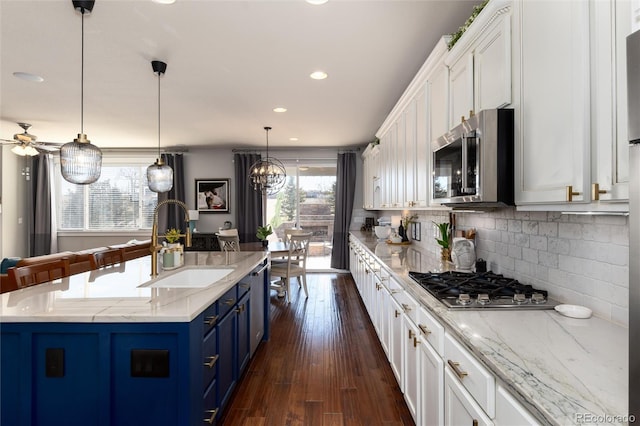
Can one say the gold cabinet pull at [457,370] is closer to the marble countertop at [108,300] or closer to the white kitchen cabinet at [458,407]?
the white kitchen cabinet at [458,407]

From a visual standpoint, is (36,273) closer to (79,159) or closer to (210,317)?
(79,159)

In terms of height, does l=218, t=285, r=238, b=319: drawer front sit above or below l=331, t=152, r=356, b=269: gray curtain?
below

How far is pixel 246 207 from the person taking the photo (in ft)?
22.2

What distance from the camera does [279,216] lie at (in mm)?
6992

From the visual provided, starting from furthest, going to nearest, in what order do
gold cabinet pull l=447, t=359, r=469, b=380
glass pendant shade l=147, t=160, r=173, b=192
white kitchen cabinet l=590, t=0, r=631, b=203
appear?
1. glass pendant shade l=147, t=160, r=173, b=192
2. gold cabinet pull l=447, t=359, r=469, b=380
3. white kitchen cabinet l=590, t=0, r=631, b=203

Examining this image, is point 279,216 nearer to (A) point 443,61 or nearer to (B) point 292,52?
(B) point 292,52

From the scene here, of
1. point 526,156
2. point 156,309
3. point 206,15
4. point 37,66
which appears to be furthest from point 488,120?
point 37,66

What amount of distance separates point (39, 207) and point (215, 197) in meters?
3.47

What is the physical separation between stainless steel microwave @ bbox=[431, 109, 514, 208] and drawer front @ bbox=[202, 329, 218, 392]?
5.03 feet

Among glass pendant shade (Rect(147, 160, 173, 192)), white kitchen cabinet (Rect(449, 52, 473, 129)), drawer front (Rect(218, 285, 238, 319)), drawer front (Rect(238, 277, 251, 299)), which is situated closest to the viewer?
white kitchen cabinet (Rect(449, 52, 473, 129))

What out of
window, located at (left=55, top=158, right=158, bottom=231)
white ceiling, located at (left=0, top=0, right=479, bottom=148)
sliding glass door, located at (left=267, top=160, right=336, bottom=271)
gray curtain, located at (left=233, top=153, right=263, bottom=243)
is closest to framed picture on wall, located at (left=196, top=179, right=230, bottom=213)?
gray curtain, located at (left=233, top=153, right=263, bottom=243)

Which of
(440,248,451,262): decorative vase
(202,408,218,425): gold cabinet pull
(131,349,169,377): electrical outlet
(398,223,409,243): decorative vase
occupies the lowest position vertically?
(202,408,218,425): gold cabinet pull

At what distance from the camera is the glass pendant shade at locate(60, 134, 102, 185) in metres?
2.28

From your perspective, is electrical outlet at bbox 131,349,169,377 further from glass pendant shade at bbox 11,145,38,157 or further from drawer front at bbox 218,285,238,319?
glass pendant shade at bbox 11,145,38,157
